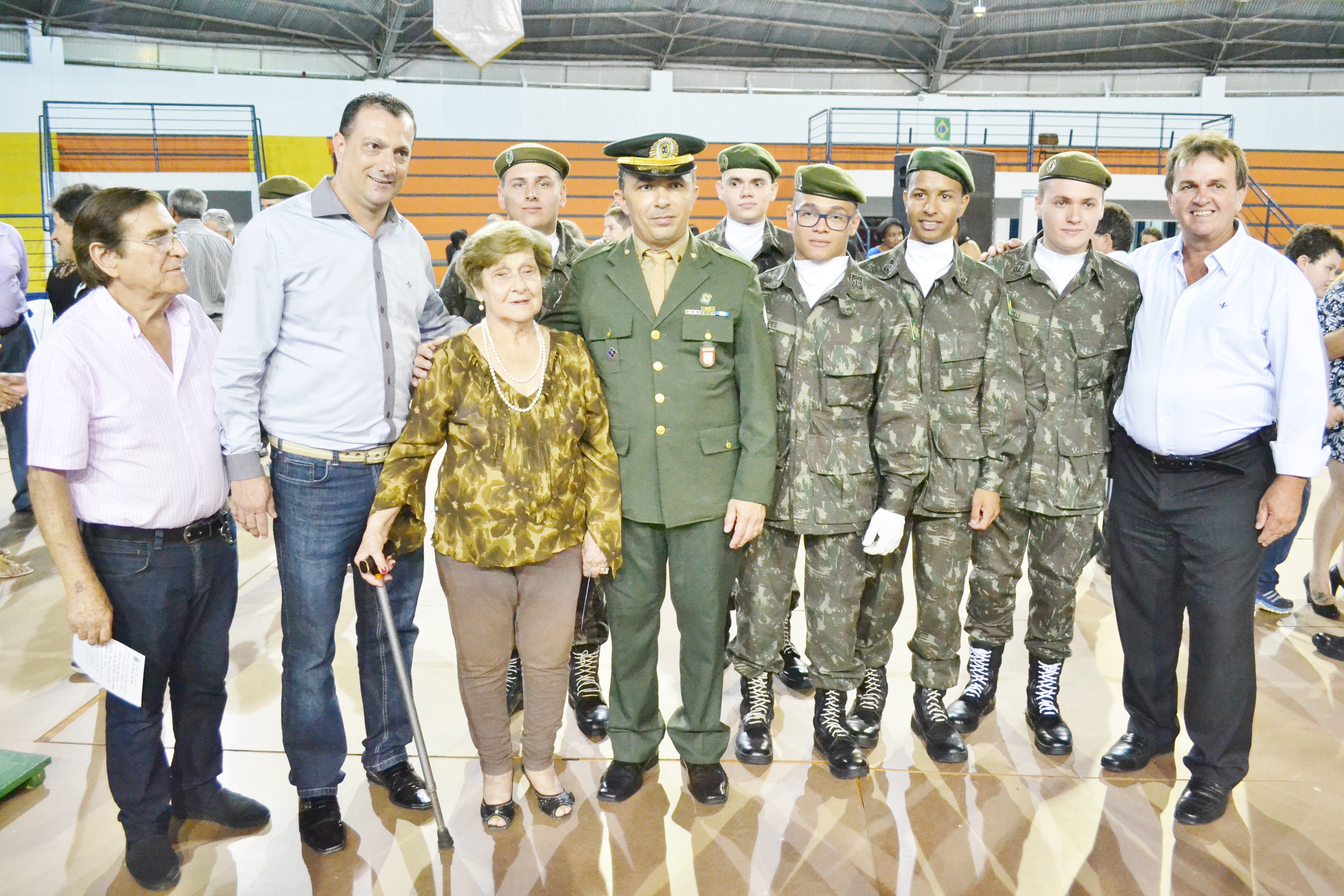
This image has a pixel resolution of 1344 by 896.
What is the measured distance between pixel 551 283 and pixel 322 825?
172 cm

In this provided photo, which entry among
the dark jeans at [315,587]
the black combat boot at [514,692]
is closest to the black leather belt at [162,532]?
the dark jeans at [315,587]

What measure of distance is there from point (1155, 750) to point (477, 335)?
231cm

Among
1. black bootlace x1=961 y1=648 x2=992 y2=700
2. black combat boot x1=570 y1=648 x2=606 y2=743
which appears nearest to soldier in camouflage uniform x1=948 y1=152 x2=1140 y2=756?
black bootlace x1=961 y1=648 x2=992 y2=700

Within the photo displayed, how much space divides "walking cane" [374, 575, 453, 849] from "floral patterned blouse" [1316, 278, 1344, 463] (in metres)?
3.07

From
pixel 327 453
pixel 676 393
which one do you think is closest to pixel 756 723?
pixel 676 393

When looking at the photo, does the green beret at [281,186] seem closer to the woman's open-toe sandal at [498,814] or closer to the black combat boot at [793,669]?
the black combat boot at [793,669]

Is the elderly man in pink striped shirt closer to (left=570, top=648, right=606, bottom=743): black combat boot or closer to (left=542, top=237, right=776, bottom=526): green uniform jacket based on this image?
(left=542, top=237, right=776, bottom=526): green uniform jacket

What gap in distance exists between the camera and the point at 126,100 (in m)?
13.1

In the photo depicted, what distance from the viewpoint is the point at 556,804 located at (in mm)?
2342

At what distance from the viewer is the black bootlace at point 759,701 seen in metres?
2.72

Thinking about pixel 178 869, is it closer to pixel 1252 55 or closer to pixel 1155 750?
pixel 1155 750

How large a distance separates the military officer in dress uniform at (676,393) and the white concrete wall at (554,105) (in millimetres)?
13042

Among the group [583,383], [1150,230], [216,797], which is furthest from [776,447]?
[1150,230]

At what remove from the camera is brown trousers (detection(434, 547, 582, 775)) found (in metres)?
2.19
